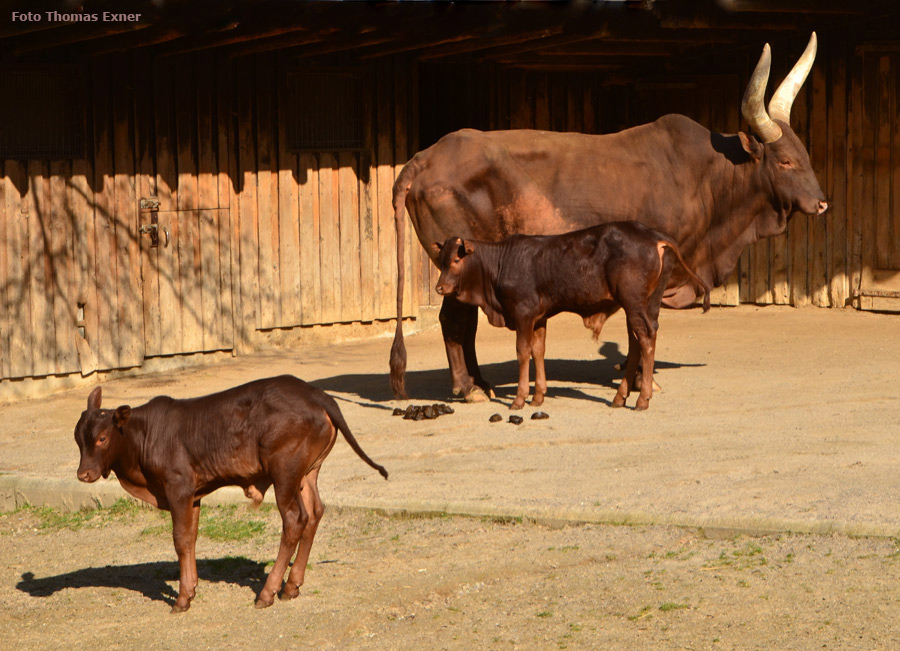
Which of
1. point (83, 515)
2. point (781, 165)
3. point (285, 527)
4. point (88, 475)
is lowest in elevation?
point (83, 515)

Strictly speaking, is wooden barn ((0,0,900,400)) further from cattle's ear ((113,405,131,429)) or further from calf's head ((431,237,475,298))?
cattle's ear ((113,405,131,429))

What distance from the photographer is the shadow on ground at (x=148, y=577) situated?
6.84 metres

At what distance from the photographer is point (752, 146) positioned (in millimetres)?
11672

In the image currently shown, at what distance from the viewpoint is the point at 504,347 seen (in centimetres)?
1443

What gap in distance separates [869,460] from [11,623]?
516cm

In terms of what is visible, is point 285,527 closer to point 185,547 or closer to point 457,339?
point 185,547

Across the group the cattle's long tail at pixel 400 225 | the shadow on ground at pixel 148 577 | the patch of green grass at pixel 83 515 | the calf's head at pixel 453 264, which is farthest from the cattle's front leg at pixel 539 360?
the shadow on ground at pixel 148 577

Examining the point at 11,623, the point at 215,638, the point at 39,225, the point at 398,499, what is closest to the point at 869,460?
the point at 398,499

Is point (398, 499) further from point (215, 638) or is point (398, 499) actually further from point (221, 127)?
point (221, 127)

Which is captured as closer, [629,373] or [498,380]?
[629,373]

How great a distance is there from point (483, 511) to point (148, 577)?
185cm

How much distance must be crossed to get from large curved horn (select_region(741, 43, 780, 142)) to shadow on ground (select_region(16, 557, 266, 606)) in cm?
641

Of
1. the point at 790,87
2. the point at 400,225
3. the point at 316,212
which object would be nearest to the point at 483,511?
the point at 400,225

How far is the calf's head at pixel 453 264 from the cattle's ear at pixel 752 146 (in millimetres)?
2767
